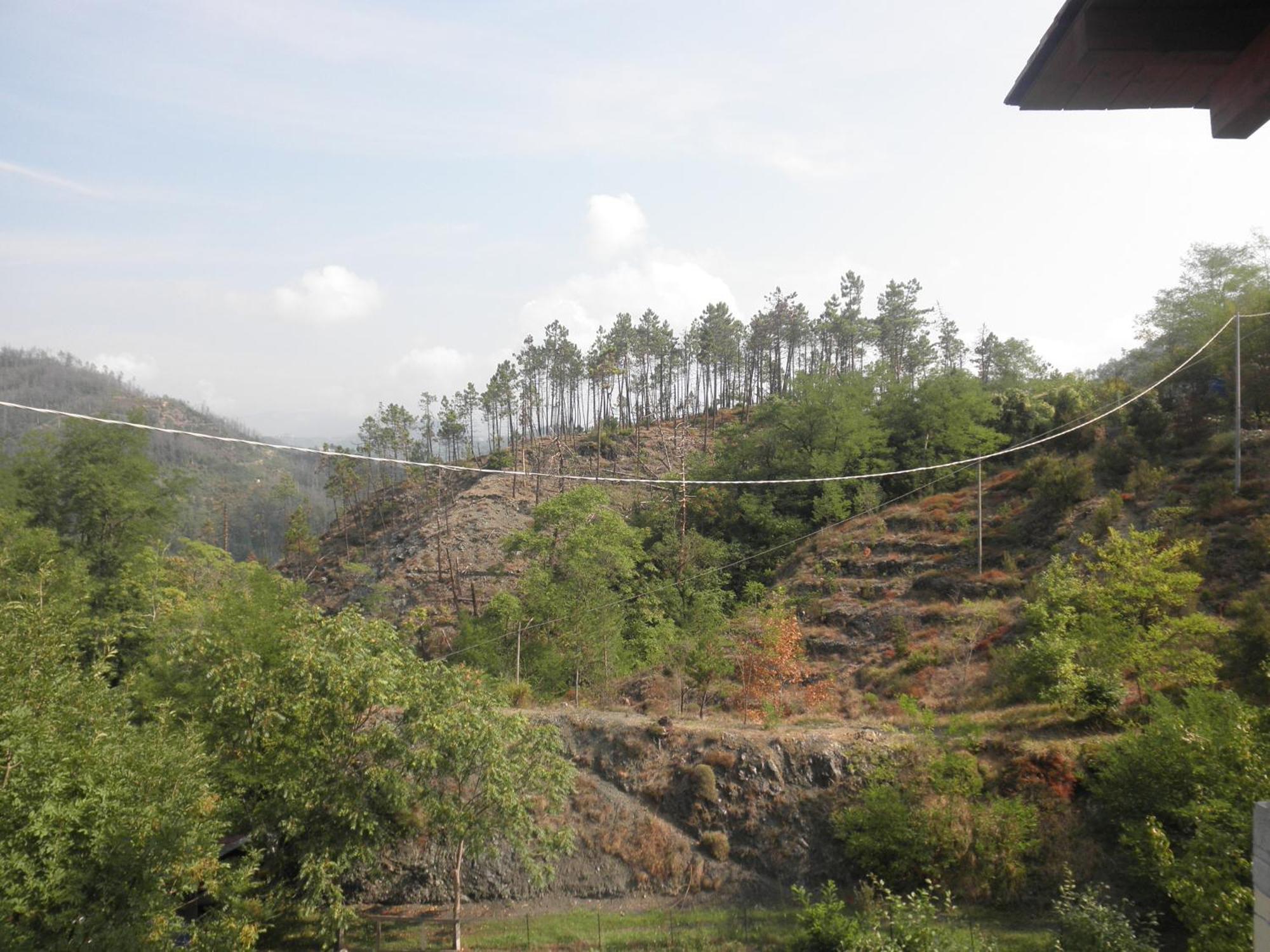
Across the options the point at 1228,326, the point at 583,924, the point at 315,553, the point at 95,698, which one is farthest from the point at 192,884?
the point at 315,553

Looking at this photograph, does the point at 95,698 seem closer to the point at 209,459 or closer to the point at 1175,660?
the point at 1175,660

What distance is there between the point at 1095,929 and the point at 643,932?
8183mm

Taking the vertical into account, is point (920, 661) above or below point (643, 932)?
above

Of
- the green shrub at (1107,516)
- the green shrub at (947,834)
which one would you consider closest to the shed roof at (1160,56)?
the green shrub at (947,834)

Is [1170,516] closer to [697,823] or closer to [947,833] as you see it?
[947,833]

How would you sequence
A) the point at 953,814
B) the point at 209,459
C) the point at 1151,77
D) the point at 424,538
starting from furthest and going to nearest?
the point at 209,459
the point at 424,538
the point at 953,814
the point at 1151,77

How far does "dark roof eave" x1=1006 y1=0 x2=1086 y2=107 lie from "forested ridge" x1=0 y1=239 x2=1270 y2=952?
1274cm

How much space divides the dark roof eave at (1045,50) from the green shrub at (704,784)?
61.5 feet

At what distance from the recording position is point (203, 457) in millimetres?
130625

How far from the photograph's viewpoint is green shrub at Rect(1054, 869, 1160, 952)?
12141 millimetres

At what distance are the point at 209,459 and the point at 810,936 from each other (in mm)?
138580

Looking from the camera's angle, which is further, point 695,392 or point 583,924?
point 695,392

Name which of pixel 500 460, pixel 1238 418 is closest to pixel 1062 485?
pixel 1238 418

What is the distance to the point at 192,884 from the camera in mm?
12500
